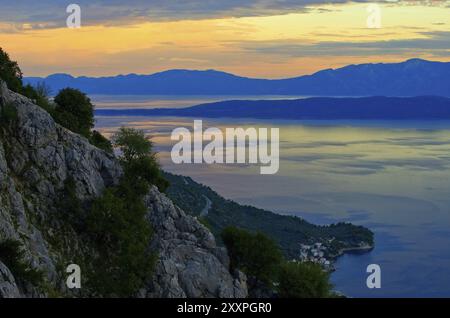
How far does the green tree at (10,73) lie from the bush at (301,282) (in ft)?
67.0

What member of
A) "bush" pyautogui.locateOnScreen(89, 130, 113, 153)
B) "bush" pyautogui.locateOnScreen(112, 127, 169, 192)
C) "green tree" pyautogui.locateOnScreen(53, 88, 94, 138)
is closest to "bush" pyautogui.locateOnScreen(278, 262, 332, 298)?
"bush" pyautogui.locateOnScreen(112, 127, 169, 192)

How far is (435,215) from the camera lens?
429 feet

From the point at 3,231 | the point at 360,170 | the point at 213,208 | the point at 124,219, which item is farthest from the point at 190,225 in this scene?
the point at 360,170

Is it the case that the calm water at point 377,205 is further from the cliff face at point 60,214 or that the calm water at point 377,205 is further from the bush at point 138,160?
the cliff face at point 60,214

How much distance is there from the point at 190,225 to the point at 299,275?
293 inches

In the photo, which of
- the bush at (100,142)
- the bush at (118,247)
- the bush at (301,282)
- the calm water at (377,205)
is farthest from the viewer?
the calm water at (377,205)

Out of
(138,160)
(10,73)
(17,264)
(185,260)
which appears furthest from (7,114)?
(185,260)

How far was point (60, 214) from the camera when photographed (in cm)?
3002

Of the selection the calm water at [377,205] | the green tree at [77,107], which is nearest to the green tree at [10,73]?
the green tree at [77,107]

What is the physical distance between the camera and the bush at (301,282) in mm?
36031

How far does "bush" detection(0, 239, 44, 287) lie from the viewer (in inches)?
934

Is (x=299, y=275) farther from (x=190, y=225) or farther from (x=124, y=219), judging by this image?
(x=124, y=219)

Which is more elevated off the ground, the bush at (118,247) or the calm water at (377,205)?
the bush at (118,247)

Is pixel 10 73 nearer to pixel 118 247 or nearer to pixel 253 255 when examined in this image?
pixel 118 247
